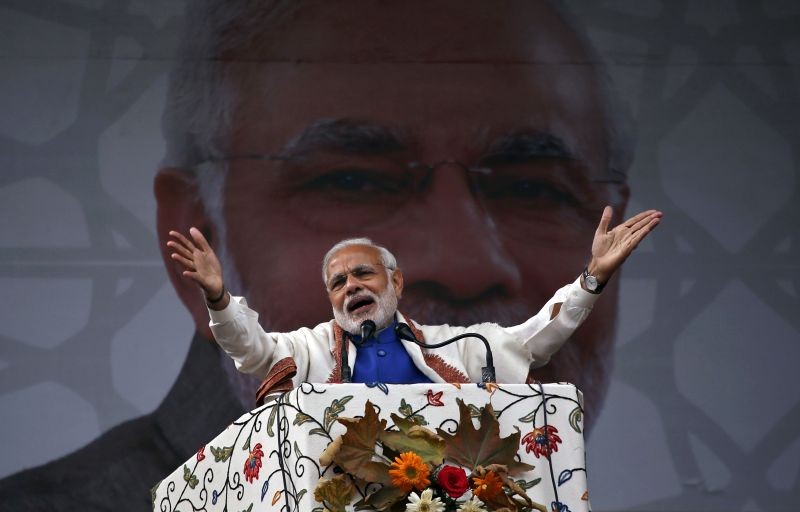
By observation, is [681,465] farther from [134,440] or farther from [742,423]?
[134,440]

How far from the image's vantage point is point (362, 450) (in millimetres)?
3090

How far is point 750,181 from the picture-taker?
222 inches

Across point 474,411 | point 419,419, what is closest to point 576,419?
point 474,411

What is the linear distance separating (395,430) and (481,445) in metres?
0.19

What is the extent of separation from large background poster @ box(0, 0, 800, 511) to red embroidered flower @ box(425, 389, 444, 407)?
82.5 inches

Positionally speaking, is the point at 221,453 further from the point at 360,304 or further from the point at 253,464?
the point at 360,304

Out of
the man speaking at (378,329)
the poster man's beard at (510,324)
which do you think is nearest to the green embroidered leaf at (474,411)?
the man speaking at (378,329)

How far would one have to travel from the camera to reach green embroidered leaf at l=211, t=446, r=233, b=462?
3461 millimetres

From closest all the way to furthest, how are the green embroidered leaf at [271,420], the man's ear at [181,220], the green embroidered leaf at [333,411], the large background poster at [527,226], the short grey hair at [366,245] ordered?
1. the green embroidered leaf at [333,411]
2. the green embroidered leaf at [271,420]
3. the short grey hair at [366,245]
4. the large background poster at [527,226]
5. the man's ear at [181,220]

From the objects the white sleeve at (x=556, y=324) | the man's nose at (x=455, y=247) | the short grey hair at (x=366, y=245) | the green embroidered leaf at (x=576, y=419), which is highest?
the man's nose at (x=455, y=247)

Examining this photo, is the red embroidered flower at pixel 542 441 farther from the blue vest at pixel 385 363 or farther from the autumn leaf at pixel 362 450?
the blue vest at pixel 385 363

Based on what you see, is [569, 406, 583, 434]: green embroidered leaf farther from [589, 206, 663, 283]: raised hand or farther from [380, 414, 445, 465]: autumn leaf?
[589, 206, 663, 283]: raised hand

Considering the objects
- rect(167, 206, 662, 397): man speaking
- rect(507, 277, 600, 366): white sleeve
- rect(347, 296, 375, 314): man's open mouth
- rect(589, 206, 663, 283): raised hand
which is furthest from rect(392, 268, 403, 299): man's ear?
rect(589, 206, 663, 283): raised hand

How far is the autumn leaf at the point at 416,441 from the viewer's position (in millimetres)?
3109
